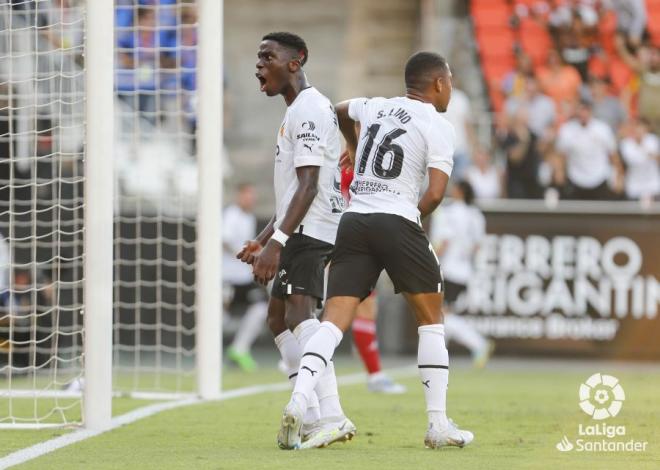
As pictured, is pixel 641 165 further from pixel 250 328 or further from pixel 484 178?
pixel 250 328

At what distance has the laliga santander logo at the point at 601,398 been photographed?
866 cm

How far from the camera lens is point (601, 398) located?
945cm

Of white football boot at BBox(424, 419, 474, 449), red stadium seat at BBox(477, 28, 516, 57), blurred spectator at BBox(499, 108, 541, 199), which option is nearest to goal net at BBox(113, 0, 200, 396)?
blurred spectator at BBox(499, 108, 541, 199)

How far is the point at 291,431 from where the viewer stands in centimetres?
619

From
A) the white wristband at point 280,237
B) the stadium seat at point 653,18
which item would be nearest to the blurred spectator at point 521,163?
the stadium seat at point 653,18

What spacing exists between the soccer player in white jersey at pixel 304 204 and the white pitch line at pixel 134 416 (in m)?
1.31

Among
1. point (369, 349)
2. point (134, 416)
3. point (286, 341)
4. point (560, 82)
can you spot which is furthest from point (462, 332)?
point (286, 341)

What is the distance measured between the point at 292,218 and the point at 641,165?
10.8 metres

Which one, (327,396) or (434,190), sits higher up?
(434,190)

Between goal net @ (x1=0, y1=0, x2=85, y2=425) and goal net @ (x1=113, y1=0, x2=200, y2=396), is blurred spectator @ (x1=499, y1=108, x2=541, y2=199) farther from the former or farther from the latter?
goal net @ (x1=0, y1=0, x2=85, y2=425)

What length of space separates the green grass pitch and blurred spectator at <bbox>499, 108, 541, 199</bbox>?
5.31 m

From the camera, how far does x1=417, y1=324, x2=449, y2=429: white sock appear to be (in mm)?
6445

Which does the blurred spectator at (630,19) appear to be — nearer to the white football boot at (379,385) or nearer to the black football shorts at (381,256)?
the white football boot at (379,385)

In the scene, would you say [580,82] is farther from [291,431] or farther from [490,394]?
[291,431]
